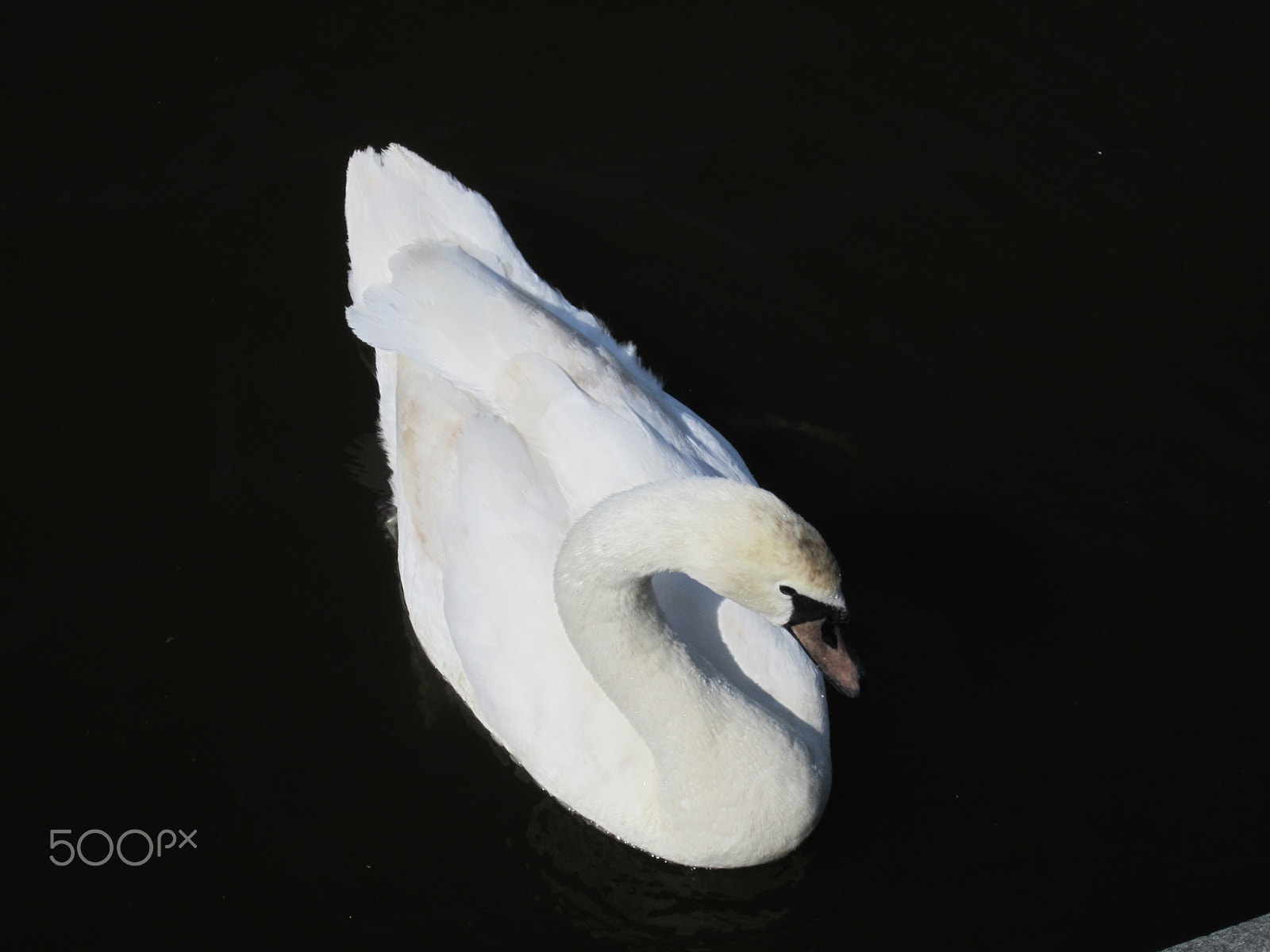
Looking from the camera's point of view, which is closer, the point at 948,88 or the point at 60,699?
the point at 60,699

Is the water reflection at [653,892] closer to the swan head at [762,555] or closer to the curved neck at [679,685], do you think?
the curved neck at [679,685]

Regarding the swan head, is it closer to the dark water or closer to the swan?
the swan

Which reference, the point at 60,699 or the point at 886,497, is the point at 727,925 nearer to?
the point at 886,497

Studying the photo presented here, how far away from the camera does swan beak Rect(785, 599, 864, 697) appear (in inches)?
167

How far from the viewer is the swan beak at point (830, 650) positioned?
Result: 4242mm

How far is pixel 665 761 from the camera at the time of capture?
465 centimetres

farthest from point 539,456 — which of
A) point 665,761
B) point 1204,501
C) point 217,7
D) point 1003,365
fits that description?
point 217,7

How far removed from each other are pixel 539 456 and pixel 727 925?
6.99 ft

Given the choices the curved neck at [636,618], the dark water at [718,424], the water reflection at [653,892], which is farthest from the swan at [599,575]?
the dark water at [718,424]

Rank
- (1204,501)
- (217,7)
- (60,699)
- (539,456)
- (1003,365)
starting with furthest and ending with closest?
1. (217,7)
2. (1003,365)
3. (1204,501)
4. (60,699)
5. (539,456)

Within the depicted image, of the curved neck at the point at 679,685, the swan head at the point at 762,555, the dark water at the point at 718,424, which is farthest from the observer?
the dark water at the point at 718,424

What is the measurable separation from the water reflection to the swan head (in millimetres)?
1621

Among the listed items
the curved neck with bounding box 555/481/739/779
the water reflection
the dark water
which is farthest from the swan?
the dark water

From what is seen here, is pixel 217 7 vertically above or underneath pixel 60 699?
above
